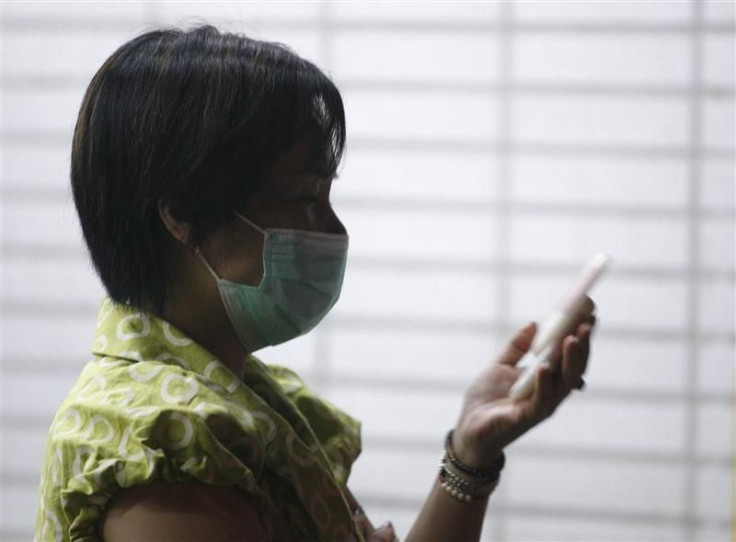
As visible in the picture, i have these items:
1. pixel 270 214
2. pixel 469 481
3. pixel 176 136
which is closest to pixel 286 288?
pixel 270 214

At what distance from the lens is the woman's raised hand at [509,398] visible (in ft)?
3.08

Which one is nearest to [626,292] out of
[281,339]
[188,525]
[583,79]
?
[583,79]

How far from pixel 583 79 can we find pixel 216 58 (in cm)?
172

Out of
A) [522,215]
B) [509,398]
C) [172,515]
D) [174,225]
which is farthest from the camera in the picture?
[522,215]

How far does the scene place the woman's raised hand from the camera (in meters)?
0.94

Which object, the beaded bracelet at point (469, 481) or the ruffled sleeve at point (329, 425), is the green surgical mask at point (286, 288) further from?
the beaded bracelet at point (469, 481)

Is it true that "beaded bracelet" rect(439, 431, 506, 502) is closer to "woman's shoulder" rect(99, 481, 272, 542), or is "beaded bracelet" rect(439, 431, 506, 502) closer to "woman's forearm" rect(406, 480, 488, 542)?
"woman's forearm" rect(406, 480, 488, 542)

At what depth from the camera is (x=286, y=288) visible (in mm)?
1036

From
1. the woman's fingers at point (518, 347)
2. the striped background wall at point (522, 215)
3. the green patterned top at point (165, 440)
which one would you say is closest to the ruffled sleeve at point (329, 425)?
the green patterned top at point (165, 440)

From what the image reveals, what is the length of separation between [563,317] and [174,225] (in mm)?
390

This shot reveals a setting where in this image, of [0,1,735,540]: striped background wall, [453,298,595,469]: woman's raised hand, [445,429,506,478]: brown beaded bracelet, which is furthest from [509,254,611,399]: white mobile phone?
[0,1,735,540]: striped background wall

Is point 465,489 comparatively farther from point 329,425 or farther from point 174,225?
point 174,225

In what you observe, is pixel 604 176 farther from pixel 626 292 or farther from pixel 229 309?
pixel 229 309

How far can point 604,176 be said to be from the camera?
8.26ft
